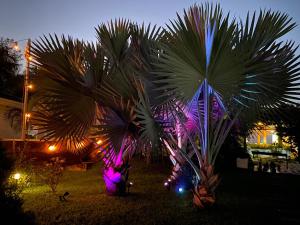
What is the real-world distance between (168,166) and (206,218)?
7512 mm

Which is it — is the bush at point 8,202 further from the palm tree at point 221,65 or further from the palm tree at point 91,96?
the palm tree at point 221,65

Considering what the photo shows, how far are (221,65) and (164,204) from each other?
11.2ft

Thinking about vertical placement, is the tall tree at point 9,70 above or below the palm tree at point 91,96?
above

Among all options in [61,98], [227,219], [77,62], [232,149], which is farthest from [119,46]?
[232,149]

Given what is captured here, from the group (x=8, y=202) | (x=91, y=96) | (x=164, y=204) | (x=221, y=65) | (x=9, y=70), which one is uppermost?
(x=9, y=70)

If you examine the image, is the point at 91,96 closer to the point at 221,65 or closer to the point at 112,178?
the point at 112,178

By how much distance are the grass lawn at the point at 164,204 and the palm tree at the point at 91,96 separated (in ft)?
A: 3.14

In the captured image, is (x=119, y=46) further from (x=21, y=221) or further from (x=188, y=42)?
(x=21, y=221)

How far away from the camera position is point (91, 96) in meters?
6.68

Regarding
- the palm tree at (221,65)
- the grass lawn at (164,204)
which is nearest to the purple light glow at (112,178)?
the grass lawn at (164,204)

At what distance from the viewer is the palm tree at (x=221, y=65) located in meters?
4.84

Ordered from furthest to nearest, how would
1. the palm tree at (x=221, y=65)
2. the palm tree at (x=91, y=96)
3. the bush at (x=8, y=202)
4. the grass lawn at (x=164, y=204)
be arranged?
the palm tree at (x=91, y=96)
the grass lawn at (x=164, y=204)
the palm tree at (x=221, y=65)
the bush at (x=8, y=202)

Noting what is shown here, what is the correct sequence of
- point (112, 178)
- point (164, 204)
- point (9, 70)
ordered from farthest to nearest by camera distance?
1. point (9, 70)
2. point (112, 178)
3. point (164, 204)

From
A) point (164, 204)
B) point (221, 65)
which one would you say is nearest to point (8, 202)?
point (164, 204)
